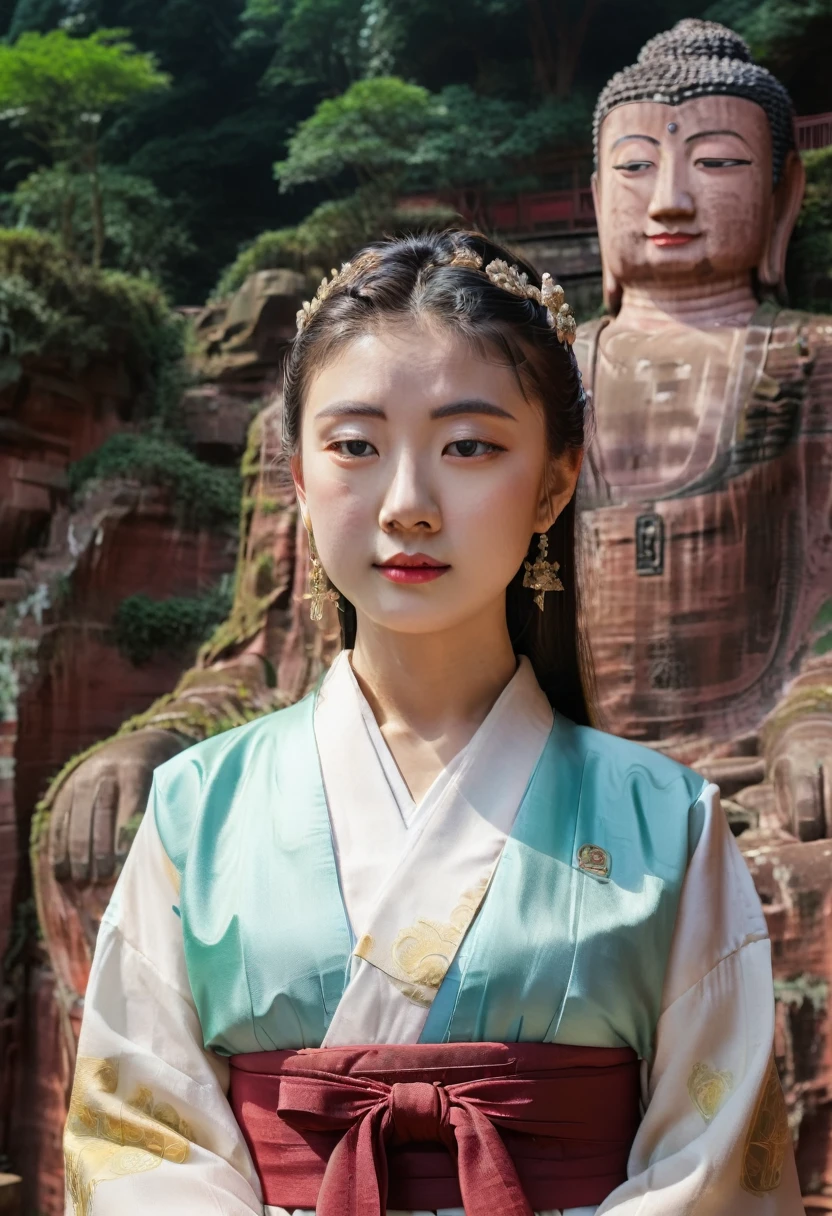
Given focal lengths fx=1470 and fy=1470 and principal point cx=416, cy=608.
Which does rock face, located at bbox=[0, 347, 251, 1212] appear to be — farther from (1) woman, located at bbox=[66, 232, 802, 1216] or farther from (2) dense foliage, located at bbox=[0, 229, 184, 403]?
(1) woman, located at bbox=[66, 232, 802, 1216]

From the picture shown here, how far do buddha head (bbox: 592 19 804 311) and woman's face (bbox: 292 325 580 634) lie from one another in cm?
313

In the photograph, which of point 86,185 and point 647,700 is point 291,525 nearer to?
point 647,700

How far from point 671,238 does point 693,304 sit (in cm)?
24

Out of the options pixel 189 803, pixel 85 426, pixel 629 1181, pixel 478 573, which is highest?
pixel 85 426

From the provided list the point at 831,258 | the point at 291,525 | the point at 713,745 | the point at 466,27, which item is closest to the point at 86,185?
the point at 466,27

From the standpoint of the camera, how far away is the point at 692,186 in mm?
4840

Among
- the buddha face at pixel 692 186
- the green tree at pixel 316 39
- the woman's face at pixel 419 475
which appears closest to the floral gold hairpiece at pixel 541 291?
the woman's face at pixel 419 475

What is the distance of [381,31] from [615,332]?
2.31 m

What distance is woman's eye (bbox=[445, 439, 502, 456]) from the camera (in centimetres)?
191

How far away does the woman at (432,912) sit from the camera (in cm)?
179

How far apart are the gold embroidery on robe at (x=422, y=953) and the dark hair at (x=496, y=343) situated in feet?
1.60

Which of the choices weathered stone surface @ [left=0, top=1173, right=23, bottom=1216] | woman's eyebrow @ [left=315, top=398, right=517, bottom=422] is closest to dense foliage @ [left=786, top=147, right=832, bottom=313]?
woman's eyebrow @ [left=315, top=398, right=517, bottom=422]

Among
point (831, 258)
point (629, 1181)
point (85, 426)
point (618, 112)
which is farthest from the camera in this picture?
point (85, 426)

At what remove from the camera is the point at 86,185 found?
6719 mm
